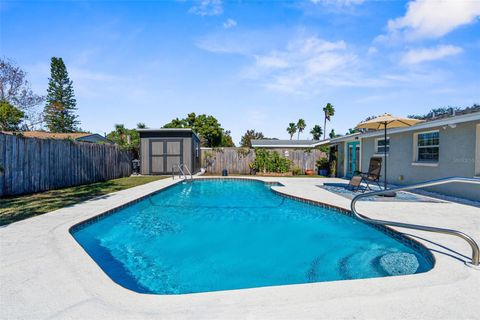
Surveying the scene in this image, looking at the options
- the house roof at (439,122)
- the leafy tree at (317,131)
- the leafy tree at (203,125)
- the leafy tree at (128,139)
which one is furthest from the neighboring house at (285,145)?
the leafy tree at (317,131)

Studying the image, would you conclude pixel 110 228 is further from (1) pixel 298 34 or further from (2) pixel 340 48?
(2) pixel 340 48

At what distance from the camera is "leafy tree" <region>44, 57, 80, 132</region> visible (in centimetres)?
3612

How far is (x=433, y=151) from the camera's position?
30.2 feet

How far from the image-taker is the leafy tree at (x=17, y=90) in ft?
61.7

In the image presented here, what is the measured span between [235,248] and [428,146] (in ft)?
27.9

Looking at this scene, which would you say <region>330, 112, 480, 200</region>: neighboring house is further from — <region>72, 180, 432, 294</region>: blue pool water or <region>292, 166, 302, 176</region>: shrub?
<region>292, 166, 302, 176</region>: shrub

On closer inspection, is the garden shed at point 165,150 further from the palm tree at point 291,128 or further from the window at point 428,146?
the palm tree at point 291,128

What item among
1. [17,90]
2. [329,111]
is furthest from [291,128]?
[17,90]

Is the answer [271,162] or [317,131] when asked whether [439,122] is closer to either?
[271,162]

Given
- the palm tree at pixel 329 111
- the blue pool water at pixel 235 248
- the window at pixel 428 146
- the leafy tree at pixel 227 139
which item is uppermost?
the palm tree at pixel 329 111

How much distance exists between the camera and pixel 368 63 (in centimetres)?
1119

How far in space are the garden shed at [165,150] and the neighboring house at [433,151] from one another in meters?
9.83

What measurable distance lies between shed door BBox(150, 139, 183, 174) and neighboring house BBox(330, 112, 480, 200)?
34.1 ft

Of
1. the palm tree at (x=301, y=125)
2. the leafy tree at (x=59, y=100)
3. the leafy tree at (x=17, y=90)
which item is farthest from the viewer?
the palm tree at (x=301, y=125)
